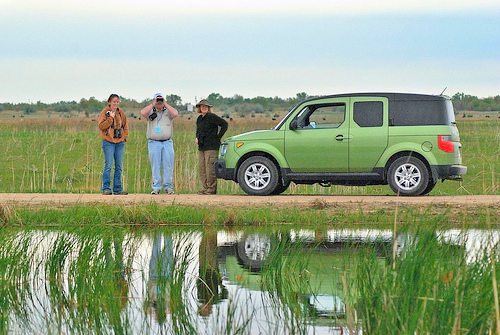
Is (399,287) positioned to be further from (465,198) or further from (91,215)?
(465,198)

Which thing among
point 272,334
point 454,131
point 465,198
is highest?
point 454,131

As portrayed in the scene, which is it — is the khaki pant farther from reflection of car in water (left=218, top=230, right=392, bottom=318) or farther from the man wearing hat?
reflection of car in water (left=218, top=230, right=392, bottom=318)

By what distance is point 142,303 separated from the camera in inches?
331

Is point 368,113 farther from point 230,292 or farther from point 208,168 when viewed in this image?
point 230,292

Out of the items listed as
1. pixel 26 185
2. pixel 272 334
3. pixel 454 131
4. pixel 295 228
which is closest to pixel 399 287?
pixel 272 334

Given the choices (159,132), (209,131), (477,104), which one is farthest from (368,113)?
(477,104)

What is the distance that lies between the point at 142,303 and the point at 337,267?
279cm

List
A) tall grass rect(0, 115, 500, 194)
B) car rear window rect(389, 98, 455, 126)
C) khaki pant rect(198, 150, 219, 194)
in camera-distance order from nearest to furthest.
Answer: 1. car rear window rect(389, 98, 455, 126)
2. khaki pant rect(198, 150, 219, 194)
3. tall grass rect(0, 115, 500, 194)

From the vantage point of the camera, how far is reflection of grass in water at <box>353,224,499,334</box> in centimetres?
632

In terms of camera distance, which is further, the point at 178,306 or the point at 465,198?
the point at 465,198

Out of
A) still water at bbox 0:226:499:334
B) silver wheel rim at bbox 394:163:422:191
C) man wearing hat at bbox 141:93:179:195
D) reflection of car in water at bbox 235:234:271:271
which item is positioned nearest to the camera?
still water at bbox 0:226:499:334

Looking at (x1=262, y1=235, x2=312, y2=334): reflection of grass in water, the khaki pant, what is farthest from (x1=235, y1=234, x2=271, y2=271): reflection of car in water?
the khaki pant

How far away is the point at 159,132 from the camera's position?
744 inches

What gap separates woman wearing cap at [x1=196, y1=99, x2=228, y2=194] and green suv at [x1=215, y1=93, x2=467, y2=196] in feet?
1.90
